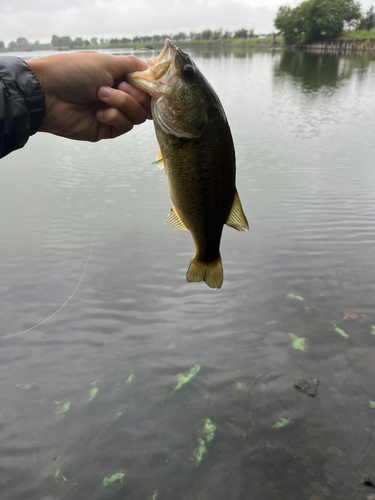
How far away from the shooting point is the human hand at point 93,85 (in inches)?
84.2

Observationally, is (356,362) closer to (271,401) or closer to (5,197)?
(271,401)

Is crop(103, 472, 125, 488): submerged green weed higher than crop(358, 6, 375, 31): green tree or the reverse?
the reverse

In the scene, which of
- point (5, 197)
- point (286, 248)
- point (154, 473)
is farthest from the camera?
point (5, 197)

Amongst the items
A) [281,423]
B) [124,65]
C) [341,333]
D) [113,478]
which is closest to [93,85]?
[124,65]

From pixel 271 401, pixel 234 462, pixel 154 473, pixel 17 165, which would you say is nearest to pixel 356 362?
pixel 271 401

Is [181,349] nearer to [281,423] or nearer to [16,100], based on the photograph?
[281,423]

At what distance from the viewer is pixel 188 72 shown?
1906mm

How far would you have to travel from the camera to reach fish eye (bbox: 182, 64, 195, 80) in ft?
6.20

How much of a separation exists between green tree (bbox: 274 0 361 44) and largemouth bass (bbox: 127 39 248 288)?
262 ft

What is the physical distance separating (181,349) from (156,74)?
9.33ft

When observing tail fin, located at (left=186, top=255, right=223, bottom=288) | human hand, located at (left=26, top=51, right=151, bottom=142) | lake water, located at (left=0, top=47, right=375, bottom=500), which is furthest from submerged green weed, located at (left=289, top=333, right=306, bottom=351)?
human hand, located at (left=26, top=51, right=151, bottom=142)

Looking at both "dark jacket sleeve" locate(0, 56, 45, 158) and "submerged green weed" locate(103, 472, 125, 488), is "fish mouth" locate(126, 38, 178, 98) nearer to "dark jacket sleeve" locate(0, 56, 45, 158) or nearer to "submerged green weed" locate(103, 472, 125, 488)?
"dark jacket sleeve" locate(0, 56, 45, 158)

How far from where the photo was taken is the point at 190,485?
2.71 meters

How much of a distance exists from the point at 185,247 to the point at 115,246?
1197 mm
